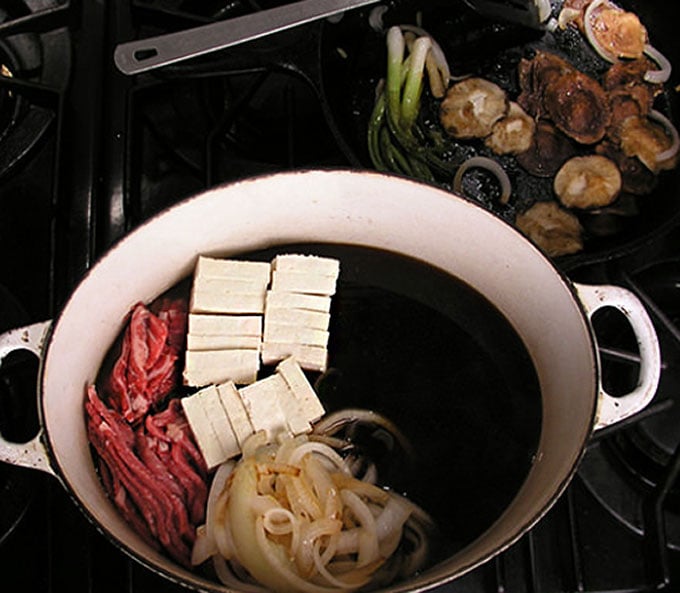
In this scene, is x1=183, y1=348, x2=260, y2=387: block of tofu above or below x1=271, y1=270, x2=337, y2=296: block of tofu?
below

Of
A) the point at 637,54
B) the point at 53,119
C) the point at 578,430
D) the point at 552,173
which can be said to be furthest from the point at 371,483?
the point at 637,54

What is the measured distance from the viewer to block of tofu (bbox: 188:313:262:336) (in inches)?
50.6

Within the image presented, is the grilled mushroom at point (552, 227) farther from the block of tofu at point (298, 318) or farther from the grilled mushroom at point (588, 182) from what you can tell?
the block of tofu at point (298, 318)

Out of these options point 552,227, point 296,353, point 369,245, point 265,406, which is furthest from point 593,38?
point 265,406

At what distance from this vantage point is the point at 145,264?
1.26 meters

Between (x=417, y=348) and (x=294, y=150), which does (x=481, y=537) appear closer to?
(x=417, y=348)

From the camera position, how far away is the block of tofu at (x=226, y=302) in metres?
1.29

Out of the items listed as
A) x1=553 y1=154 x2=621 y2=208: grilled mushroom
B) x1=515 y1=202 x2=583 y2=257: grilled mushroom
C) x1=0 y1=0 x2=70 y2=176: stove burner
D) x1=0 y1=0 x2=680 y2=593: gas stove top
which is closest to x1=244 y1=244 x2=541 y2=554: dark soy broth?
x1=0 y1=0 x2=680 y2=593: gas stove top

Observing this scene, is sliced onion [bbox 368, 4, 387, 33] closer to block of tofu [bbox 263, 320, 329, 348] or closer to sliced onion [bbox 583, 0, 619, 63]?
sliced onion [bbox 583, 0, 619, 63]

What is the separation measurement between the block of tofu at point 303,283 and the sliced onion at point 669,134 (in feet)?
2.33

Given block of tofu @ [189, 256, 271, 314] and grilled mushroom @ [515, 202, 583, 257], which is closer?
block of tofu @ [189, 256, 271, 314]

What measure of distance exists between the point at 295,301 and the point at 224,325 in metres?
0.11

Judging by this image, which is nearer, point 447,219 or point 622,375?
point 447,219

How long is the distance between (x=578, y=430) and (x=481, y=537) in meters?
0.20
